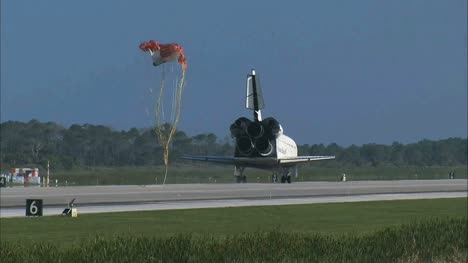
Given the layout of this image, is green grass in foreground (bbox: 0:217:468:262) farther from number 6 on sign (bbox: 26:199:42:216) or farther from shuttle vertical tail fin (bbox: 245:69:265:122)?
shuttle vertical tail fin (bbox: 245:69:265:122)

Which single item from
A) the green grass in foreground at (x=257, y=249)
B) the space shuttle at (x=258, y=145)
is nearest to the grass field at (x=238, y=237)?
the green grass in foreground at (x=257, y=249)

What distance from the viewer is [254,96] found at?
8181 centimetres

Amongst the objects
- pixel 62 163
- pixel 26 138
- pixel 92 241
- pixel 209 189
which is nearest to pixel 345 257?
pixel 92 241

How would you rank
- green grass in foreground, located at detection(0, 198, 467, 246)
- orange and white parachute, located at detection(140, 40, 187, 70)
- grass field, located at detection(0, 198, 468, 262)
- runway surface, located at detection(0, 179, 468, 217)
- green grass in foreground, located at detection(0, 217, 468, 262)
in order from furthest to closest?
orange and white parachute, located at detection(140, 40, 187, 70), runway surface, located at detection(0, 179, 468, 217), green grass in foreground, located at detection(0, 198, 467, 246), grass field, located at detection(0, 198, 468, 262), green grass in foreground, located at detection(0, 217, 468, 262)

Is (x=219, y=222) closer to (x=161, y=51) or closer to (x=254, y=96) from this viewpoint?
(x=161, y=51)

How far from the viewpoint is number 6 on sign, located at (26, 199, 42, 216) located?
1198 inches

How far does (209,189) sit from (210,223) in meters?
29.9

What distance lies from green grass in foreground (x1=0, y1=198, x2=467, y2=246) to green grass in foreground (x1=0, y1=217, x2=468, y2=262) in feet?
8.30

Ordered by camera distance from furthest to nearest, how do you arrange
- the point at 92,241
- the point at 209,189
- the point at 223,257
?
the point at 209,189, the point at 92,241, the point at 223,257

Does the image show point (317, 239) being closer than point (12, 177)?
Yes

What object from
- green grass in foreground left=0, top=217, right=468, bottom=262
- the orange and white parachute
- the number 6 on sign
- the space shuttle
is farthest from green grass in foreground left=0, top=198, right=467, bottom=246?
the space shuttle

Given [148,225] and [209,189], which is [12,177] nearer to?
[209,189]

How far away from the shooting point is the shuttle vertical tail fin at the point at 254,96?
80.9m

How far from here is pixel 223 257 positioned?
1670cm
